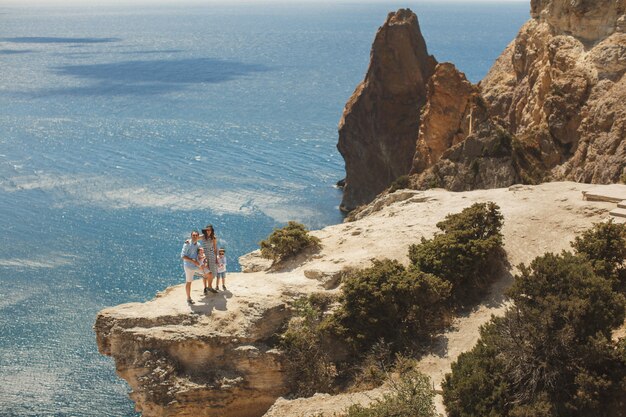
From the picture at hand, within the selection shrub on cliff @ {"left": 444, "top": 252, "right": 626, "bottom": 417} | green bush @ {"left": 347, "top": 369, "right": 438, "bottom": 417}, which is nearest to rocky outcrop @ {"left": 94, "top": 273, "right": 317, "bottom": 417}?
green bush @ {"left": 347, "top": 369, "right": 438, "bottom": 417}

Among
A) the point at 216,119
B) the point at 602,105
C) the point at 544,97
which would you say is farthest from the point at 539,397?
the point at 216,119

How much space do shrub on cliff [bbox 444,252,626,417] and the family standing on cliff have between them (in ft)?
25.7

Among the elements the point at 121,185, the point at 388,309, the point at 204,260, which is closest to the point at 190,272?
the point at 204,260

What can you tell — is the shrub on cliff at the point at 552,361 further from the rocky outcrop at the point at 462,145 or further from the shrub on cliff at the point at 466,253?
the rocky outcrop at the point at 462,145

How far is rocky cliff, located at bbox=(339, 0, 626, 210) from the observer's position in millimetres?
40625

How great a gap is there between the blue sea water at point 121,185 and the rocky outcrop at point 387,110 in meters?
4.84

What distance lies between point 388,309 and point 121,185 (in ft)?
189

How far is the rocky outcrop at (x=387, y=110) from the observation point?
6462 centimetres

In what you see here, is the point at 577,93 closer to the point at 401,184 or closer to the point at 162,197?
the point at 401,184

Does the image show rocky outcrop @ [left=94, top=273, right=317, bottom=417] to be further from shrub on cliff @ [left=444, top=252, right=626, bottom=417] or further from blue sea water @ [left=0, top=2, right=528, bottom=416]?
blue sea water @ [left=0, top=2, right=528, bottom=416]

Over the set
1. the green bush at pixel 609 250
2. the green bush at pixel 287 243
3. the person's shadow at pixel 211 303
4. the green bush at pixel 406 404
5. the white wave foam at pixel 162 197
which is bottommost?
the white wave foam at pixel 162 197

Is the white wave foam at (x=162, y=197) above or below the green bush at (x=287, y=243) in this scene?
below

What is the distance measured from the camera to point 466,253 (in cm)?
2439

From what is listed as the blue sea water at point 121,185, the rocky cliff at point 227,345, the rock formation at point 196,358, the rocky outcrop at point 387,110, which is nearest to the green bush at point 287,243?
the rocky cliff at point 227,345
